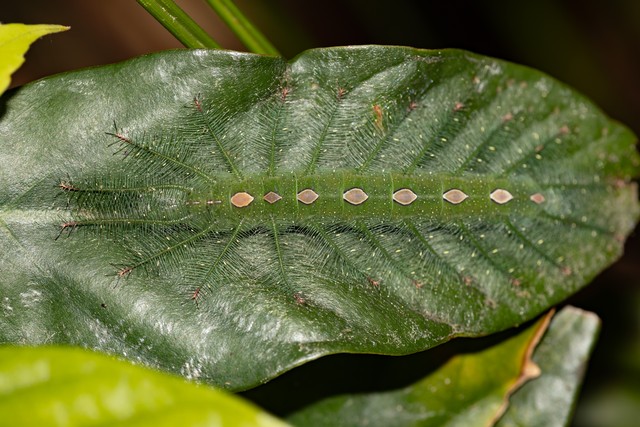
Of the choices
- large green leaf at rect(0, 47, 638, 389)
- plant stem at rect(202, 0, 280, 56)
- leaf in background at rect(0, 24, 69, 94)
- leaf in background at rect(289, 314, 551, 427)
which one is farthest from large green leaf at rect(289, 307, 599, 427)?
leaf in background at rect(0, 24, 69, 94)

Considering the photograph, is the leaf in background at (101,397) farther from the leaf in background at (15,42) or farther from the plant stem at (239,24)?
the plant stem at (239,24)

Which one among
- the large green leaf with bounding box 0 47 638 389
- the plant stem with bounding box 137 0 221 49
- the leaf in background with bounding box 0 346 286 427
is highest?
the plant stem with bounding box 137 0 221 49

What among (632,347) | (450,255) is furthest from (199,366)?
(632,347)

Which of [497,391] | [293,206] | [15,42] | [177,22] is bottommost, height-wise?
[497,391]

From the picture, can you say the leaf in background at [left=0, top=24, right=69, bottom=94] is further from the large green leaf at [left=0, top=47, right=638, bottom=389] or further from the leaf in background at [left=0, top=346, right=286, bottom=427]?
the leaf in background at [left=0, top=346, right=286, bottom=427]

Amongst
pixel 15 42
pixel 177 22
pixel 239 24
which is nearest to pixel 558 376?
pixel 239 24

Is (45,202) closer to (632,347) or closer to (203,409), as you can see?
(203,409)

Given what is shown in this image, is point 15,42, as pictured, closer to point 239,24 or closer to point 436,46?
point 239,24
